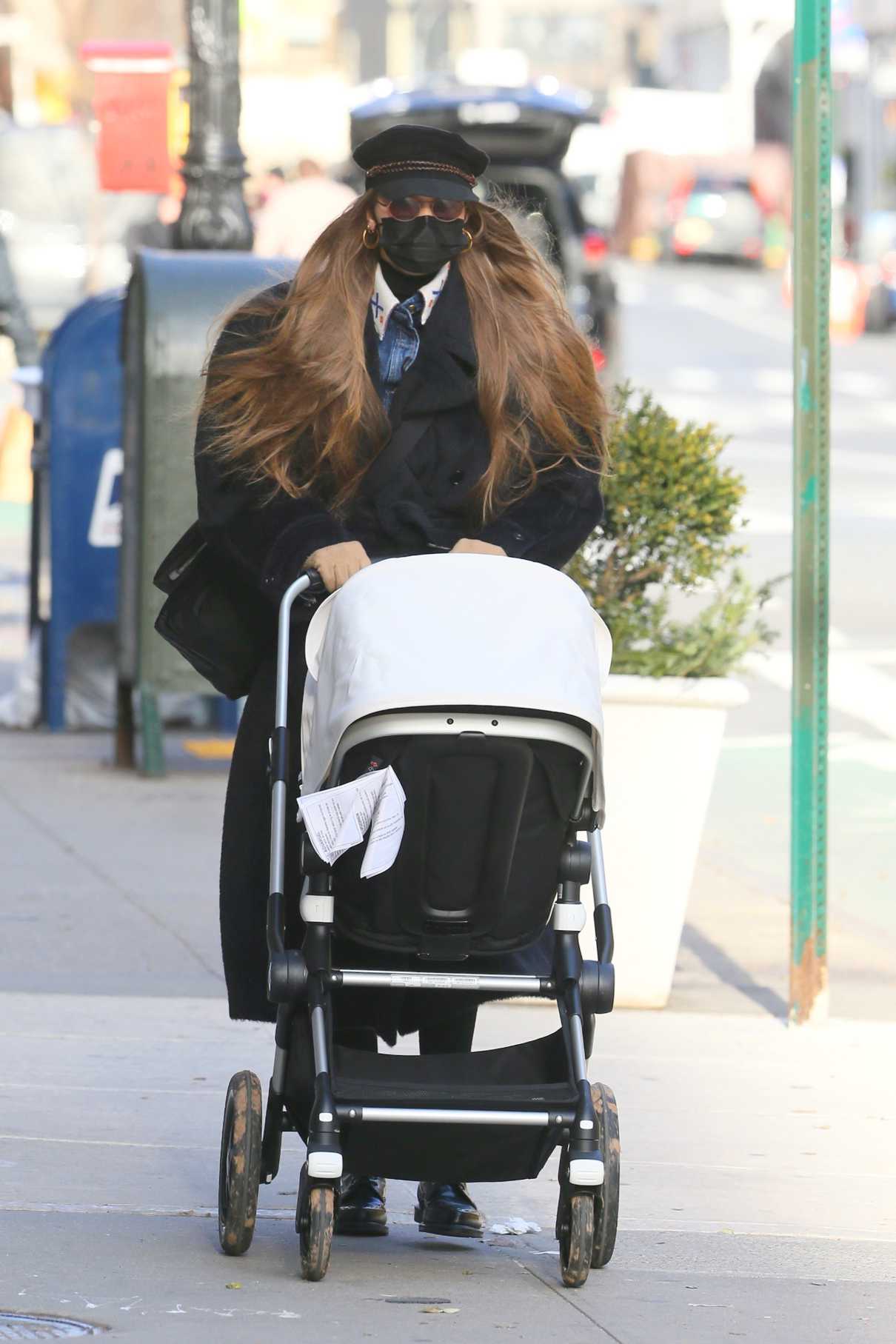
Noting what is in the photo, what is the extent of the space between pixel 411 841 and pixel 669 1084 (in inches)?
74.7

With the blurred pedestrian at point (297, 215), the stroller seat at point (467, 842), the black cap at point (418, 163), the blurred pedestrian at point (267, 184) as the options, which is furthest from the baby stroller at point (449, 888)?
the blurred pedestrian at point (267, 184)

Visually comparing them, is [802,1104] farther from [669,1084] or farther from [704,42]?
[704,42]

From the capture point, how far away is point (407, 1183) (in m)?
4.94

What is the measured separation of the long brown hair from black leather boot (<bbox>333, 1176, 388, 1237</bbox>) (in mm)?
1197

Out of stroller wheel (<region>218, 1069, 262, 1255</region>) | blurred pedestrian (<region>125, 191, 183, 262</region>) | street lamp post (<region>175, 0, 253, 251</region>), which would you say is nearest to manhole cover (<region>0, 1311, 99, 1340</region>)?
stroller wheel (<region>218, 1069, 262, 1255</region>)

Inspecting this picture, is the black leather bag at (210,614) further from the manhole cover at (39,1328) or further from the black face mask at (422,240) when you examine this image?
the manhole cover at (39,1328)

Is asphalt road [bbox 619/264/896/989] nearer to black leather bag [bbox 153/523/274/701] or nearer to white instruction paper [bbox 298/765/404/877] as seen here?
black leather bag [bbox 153/523/274/701]

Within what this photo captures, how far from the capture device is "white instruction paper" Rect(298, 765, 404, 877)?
153 inches

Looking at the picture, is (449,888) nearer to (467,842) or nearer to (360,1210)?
(467,842)

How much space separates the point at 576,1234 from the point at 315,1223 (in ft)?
1.37

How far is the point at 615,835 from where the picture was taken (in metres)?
6.20

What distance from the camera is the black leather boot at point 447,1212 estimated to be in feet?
14.7

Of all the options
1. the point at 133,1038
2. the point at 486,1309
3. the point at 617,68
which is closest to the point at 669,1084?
the point at 133,1038

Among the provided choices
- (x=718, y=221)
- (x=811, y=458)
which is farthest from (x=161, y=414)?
(x=718, y=221)
